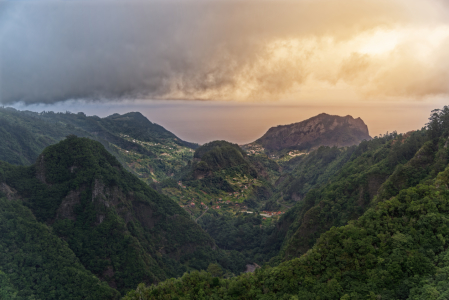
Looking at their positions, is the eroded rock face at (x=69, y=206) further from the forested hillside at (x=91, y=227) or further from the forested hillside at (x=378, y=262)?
the forested hillside at (x=378, y=262)

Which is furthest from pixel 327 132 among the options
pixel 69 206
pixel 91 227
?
pixel 69 206

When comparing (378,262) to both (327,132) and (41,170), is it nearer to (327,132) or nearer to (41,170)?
(41,170)

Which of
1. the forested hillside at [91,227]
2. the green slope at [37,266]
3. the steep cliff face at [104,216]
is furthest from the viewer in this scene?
the steep cliff face at [104,216]

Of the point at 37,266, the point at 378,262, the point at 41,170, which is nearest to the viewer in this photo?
the point at 378,262

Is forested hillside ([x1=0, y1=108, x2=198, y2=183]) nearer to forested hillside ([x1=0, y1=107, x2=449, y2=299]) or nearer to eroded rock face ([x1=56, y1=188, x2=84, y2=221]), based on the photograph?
forested hillside ([x1=0, y1=107, x2=449, y2=299])

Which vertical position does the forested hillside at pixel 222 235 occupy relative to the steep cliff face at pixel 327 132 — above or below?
below

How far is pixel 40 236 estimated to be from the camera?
116 ft

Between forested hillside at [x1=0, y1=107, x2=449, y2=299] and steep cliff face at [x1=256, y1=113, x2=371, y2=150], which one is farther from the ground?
→ steep cliff face at [x1=256, y1=113, x2=371, y2=150]

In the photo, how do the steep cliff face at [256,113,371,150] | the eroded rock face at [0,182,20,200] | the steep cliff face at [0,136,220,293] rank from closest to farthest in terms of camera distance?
the steep cliff face at [0,136,220,293] → the eroded rock face at [0,182,20,200] → the steep cliff face at [256,113,371,150]

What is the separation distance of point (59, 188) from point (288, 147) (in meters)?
163

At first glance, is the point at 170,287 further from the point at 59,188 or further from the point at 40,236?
the point at 59,188

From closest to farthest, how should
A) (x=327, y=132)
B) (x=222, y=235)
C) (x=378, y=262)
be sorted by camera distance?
(x=378, y=262)
(x=222, y=235)
(x=327, y=132)

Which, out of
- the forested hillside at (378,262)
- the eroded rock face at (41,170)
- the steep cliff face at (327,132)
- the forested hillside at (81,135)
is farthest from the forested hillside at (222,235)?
the steep cliff face at (327,132)

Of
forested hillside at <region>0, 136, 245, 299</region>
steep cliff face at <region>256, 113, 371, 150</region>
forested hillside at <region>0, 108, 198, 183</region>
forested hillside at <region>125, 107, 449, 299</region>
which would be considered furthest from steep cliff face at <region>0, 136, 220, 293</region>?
steep cliff face at <region>256, 113, 371, 150</region>
